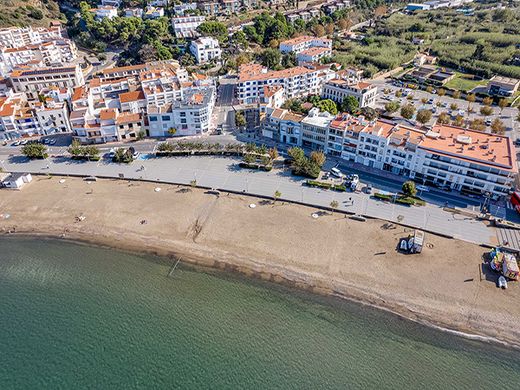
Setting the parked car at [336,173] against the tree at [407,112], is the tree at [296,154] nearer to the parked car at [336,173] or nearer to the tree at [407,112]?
the parked car at [336,173]

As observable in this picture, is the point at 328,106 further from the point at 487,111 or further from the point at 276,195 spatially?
the point at 487,111

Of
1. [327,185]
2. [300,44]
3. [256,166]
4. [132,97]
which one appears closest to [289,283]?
[327,185]

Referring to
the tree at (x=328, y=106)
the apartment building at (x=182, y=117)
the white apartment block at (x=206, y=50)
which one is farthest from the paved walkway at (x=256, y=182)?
the white apartment block at (x=206, y=50)

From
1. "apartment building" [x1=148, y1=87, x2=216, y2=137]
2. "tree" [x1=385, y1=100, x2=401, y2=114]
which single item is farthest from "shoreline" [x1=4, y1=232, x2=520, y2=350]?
"tree" [x1=385, y1=100, x2=401, y2=114]

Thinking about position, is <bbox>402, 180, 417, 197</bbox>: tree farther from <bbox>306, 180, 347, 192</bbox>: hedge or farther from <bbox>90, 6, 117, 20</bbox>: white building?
<bbox>90, 6, 117, 20</bbox>: white building

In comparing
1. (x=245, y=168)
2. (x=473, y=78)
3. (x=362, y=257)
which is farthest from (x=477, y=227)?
(x=473, y=78)

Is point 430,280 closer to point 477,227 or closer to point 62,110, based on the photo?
point 477,227
